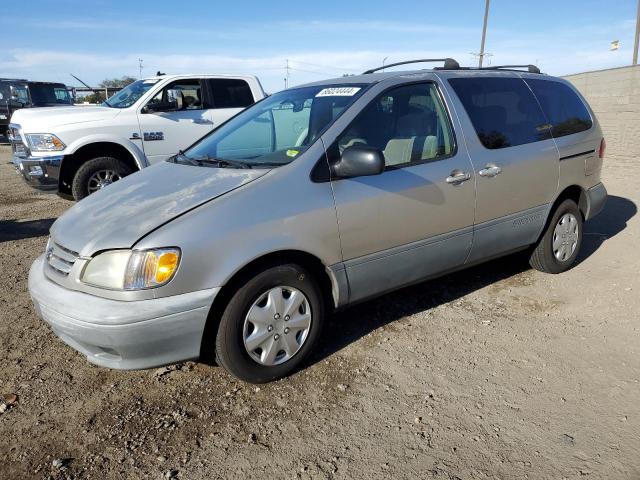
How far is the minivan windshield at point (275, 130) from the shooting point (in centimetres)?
328

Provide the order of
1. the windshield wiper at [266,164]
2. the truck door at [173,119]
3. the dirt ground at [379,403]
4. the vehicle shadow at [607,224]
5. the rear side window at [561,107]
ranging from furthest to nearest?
the truck door at [173,119], the vehicle shadow at [607,224], the rear side window at [561,107], the windshield wiper at [266,164], the dirt ground at [379,403]

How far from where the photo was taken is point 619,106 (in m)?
13.1

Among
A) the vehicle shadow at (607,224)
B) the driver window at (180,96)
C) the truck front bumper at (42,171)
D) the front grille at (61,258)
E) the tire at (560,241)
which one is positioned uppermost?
the driver window at (180,96)

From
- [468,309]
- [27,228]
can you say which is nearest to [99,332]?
[468,309]

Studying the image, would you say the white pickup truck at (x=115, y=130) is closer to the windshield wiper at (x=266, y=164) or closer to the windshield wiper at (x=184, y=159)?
the windshield wiper at (x=184, y=159)

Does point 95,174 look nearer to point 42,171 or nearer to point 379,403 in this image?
point 42,171

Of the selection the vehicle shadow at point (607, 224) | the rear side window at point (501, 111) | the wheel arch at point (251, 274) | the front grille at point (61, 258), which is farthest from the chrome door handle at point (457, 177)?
the front grille at point (61, 258)

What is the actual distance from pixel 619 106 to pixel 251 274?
43.9 ft

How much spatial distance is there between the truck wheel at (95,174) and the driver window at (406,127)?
4.59 metres

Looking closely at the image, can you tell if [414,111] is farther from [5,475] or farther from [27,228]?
[27,228]

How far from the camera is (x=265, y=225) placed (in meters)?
2.80

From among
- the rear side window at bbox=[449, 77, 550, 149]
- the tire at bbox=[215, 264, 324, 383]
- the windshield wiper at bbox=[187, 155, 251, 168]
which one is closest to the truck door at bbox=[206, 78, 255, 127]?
the windshield wiper at bbox=[187, 155, 251, 168]

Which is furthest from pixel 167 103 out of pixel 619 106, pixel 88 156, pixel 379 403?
pixel 619 106

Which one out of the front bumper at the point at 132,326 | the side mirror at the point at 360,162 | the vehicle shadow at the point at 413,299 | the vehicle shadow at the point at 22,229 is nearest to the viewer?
the front bumper at the point at 132,326
